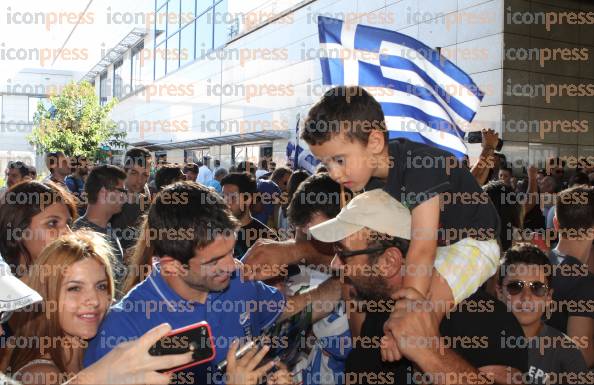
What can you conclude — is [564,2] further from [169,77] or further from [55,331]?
[169,77]

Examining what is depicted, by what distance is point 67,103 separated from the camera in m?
35.3

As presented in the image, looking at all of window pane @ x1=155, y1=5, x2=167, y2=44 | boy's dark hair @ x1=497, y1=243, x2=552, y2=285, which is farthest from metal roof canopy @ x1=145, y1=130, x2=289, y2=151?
boy's dark hair @ x1=497, y1=243, x2=552, y2=285

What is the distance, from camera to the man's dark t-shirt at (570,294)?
373cm

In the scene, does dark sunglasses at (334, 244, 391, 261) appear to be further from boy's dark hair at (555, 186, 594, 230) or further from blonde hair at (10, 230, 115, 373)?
boy's dark hair at (555, 186, 594, 230)

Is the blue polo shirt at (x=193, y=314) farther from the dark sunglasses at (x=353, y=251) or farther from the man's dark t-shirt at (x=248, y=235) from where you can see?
the man's dark t-shirt at (x=248, y=235)

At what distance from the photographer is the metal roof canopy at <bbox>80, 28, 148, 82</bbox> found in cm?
4344

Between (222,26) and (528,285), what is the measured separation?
2702cm

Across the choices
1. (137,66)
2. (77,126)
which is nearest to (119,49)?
(137,66)

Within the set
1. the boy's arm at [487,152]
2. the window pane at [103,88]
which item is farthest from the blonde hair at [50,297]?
the window pane at [103,88]

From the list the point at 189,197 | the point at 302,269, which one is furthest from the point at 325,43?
the point at 189,197

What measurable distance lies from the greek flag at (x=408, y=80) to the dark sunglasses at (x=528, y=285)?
7.07 ft

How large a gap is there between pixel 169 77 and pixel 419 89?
1299 inches

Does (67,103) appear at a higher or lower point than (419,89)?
higher

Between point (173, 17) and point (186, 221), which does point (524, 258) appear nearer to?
point (186, 221)
